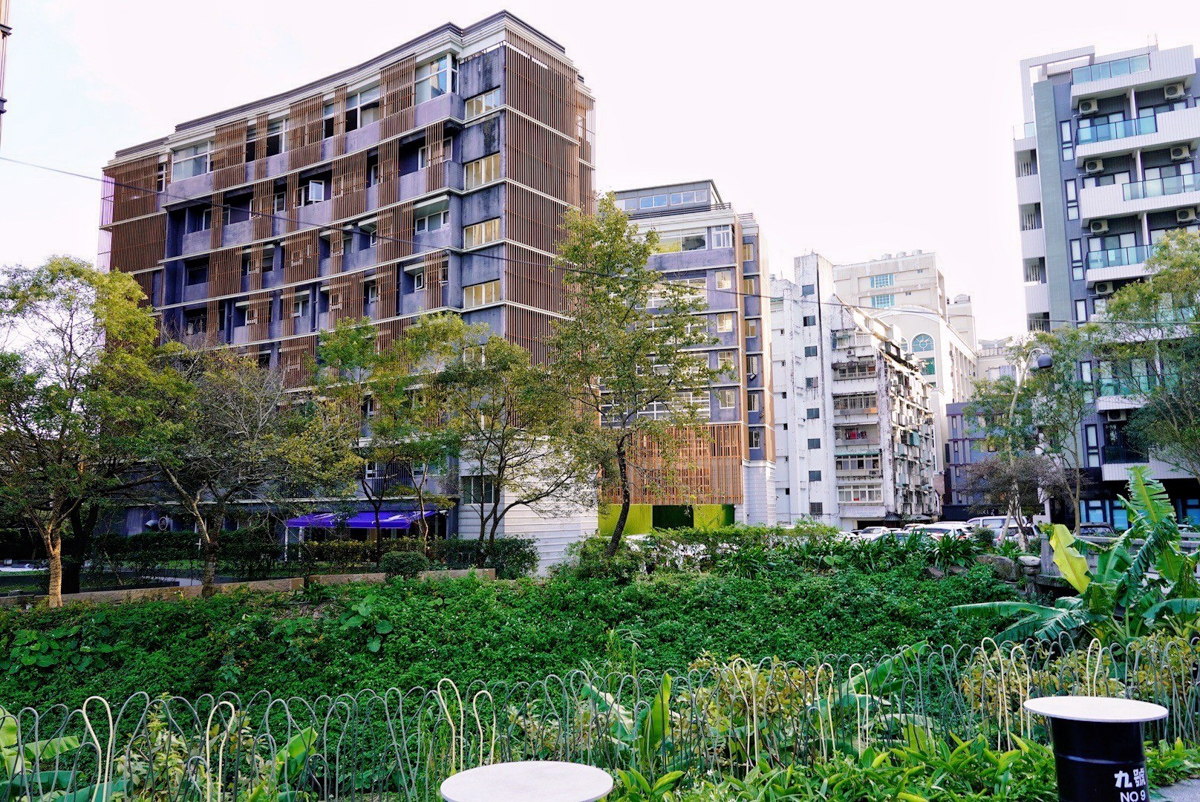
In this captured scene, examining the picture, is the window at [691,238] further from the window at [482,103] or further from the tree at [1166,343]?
the tree at [1166,343]

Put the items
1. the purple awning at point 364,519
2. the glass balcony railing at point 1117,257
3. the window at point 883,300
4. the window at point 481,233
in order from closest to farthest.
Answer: the purple awning at point 364,519 < the window at point 481,233 < the glass balcony railing at point 1117,257 < the window at point 883,300

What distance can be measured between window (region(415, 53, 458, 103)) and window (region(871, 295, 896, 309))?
60.6 meters

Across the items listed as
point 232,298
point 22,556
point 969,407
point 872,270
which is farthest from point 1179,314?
point 872,270

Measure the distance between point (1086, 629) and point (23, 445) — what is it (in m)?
19.7

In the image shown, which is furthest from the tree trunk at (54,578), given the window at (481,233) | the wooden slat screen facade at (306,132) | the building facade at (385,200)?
the wooden slat screen facade at (306,132)

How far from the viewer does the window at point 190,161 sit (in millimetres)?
41188

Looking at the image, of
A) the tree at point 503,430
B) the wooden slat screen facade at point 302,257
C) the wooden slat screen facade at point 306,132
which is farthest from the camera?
the wooden slat screen facade at point 306,132

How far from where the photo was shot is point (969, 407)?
41.2m

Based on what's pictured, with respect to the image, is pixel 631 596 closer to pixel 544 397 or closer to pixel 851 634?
pixel 851 634

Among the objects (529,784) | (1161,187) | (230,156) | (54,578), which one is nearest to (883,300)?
(1161,187)

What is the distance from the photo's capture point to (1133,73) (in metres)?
40.2

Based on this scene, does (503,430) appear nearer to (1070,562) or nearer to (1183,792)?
(1070,562)

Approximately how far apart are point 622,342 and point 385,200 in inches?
752

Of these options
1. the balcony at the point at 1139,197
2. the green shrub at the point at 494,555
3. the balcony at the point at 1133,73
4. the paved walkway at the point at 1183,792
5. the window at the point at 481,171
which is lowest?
the paved walkway at the point at 1183,792
